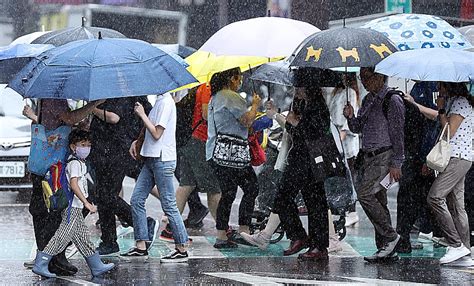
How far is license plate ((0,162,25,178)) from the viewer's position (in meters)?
14.0

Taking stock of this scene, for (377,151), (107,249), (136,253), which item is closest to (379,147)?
(377,151)

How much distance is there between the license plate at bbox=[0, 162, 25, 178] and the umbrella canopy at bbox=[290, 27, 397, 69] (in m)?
5.78

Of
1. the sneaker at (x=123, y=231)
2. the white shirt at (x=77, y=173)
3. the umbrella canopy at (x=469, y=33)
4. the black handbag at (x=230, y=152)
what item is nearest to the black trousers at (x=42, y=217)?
the white shirt at (x=77, y=173)

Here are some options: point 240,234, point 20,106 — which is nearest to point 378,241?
point 240,234

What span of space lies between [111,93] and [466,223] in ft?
11.4

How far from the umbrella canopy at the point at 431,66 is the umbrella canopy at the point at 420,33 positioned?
575mm

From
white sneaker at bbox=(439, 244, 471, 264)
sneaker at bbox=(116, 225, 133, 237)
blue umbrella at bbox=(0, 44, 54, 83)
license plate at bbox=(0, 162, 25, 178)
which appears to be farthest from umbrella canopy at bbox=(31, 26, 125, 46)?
license plate at bbox=(0, 162, 25, 178)

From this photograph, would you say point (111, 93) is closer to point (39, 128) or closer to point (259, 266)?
point (39, 128)

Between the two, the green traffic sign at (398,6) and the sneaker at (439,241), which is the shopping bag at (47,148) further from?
the green traffic sign at (398,6)

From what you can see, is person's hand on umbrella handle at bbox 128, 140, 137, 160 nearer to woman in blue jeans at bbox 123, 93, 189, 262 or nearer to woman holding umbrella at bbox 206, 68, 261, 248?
woman in blue jeans at bbox 123, 93, 189, 262

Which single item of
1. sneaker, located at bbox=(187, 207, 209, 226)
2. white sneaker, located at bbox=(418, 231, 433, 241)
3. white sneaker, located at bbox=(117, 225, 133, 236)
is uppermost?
white sneaker, located at bbox=(418, 231, 433, 241)

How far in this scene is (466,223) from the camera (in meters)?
9.49

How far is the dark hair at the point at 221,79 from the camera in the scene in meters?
10.3

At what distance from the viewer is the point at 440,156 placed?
363 inches
